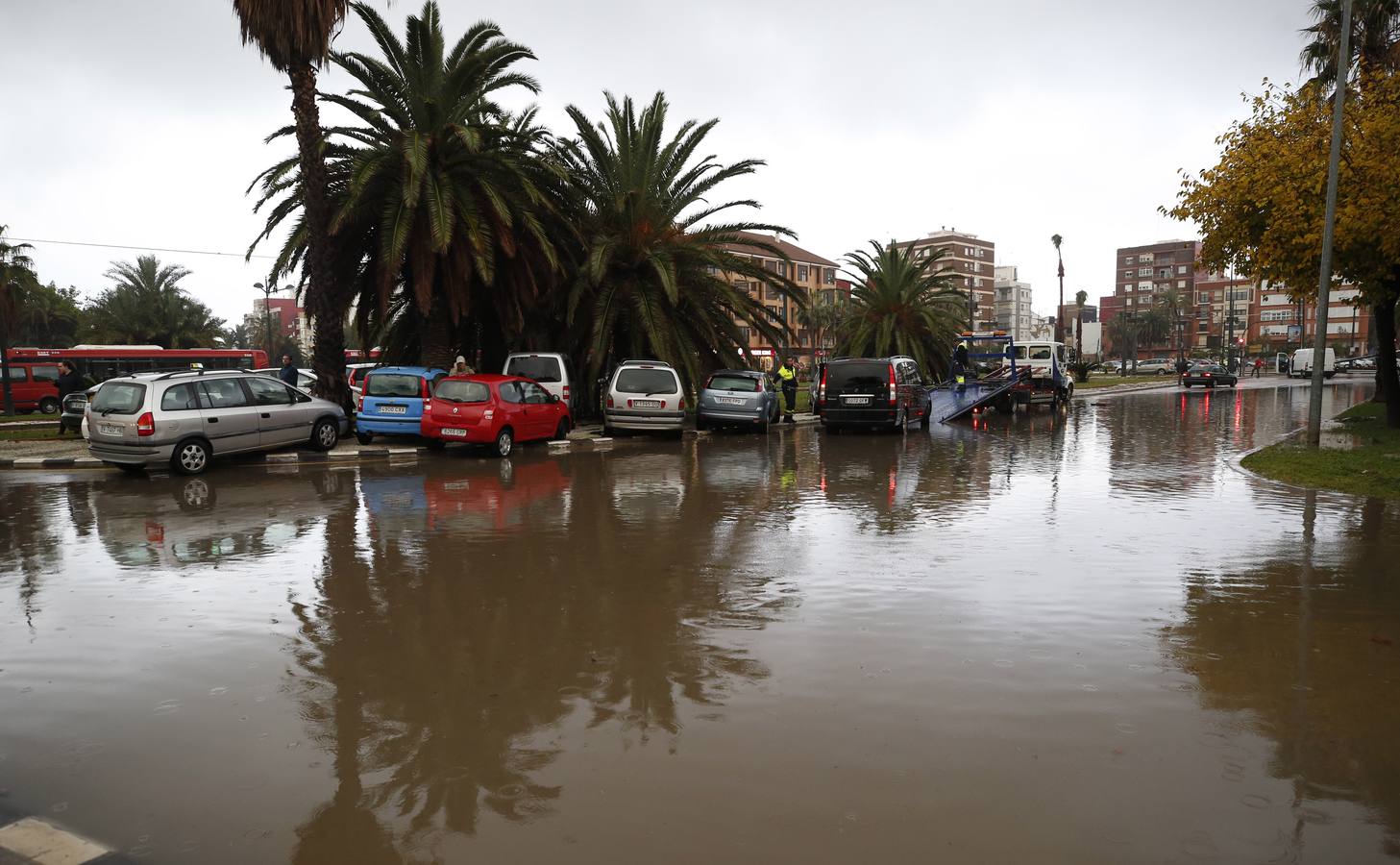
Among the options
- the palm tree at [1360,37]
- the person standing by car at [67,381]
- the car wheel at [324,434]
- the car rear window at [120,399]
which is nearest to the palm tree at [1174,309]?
the palm tree at [1360,37]

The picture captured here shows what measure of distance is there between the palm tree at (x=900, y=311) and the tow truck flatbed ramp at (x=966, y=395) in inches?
351

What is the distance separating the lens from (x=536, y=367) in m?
22.3

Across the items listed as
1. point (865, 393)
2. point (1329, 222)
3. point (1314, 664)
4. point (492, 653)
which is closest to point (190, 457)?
point (492, 653)

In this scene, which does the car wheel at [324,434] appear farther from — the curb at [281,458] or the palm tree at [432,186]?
the palm tree at [432,186]

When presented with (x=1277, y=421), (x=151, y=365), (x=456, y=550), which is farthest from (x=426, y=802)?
(x=151, y=365)

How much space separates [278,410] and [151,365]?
28282mm

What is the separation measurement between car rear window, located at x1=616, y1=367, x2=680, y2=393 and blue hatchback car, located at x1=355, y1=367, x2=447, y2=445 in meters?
4.66

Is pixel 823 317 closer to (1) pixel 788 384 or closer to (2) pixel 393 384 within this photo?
(1) pixel 788 384

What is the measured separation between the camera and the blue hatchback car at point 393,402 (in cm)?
1859

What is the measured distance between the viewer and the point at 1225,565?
8180 millimetres

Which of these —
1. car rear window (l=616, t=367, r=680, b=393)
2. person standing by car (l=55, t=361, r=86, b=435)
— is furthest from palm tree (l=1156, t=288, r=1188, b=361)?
person standing by car (l=55, t=361, r=86, b=435)

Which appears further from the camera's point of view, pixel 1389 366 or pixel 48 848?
pixel 1389 366

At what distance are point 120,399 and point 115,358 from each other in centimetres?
2872

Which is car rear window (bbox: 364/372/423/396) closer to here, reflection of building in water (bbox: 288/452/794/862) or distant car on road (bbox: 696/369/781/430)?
distant car on road (bbox: 696/369/781/430)
